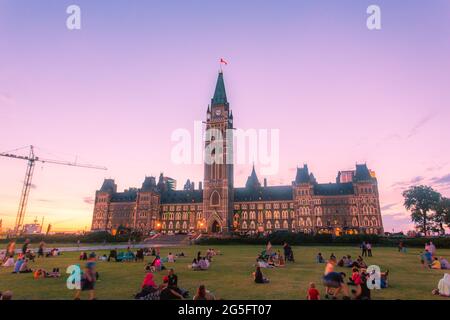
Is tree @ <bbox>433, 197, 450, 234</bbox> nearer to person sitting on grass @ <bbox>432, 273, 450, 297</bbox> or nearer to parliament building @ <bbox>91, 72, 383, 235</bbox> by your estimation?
parliament building @ <bbox>91, 72, 383, 235</bbox>

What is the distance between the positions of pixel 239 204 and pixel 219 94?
133ft

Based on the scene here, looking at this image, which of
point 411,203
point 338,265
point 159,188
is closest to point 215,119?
point 159,188

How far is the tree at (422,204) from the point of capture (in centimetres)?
7281

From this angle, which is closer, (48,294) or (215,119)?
(48,294)

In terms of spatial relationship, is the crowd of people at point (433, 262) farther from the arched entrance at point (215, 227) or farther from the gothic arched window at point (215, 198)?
the gothic arched window at point (215, 198)

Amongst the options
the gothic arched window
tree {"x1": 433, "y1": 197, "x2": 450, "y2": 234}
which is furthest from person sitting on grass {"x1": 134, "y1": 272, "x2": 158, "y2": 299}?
the gothic arched window

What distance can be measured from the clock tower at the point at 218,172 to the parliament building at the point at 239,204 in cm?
32

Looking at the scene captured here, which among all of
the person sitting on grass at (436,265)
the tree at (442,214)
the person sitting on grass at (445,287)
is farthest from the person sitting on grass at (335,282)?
the tree at (442,214)

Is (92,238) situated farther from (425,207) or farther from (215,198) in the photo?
(425,207)
